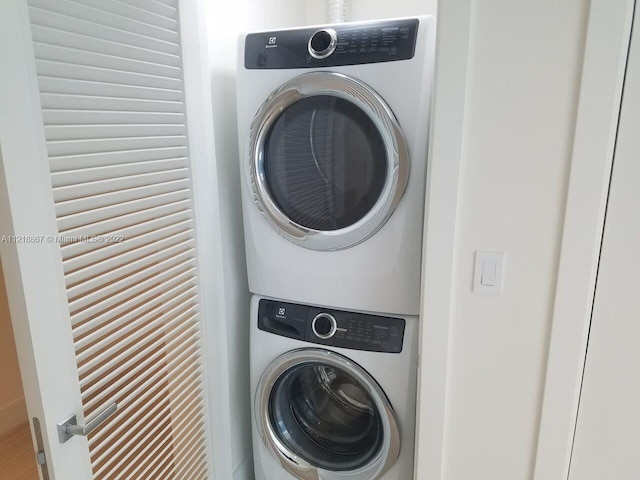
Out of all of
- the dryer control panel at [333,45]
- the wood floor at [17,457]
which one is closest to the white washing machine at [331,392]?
the dryer control panel at [333,45]

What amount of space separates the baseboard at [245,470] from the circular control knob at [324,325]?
2.62 ft

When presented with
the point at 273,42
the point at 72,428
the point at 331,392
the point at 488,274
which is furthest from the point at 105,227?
the point at 331,392

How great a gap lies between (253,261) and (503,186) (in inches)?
34.7

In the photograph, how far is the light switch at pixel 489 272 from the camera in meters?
1.06

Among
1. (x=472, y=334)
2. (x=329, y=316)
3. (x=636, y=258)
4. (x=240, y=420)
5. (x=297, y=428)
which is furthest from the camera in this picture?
(x=240, y=420)

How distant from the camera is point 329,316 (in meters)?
1.49

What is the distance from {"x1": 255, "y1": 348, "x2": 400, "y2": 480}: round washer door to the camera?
152 cm

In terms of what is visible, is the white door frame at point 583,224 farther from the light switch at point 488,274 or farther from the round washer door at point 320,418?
the round washer door at point 320,418

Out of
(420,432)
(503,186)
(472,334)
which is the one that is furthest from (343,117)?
(420,432)

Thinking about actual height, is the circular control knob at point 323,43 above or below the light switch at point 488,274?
above

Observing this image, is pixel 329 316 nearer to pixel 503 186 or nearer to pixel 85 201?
pixel 503 186

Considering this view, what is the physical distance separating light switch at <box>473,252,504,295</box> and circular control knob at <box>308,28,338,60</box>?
744mm
